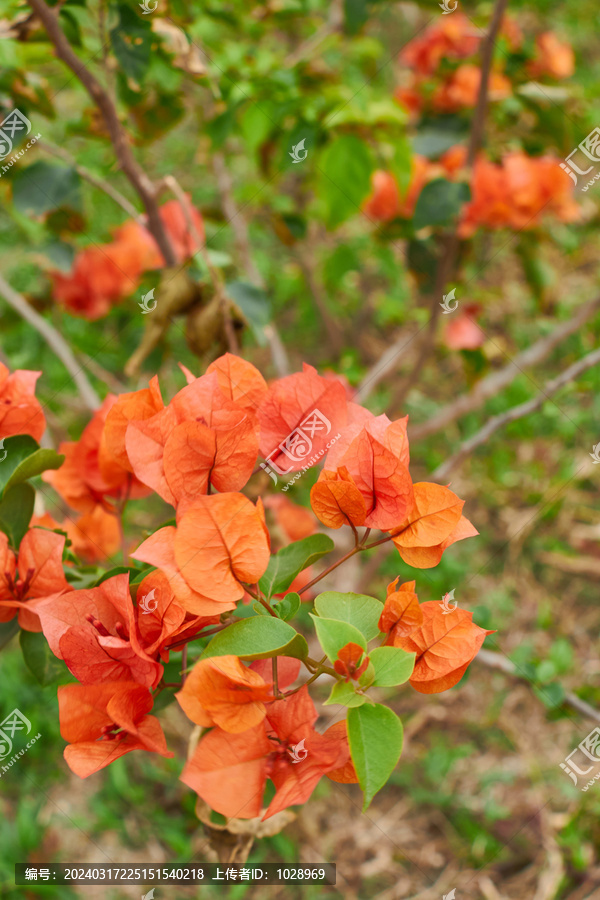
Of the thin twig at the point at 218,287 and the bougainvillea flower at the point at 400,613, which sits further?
the thin twig at the point at 218,287

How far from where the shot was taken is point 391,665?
0.96 ft

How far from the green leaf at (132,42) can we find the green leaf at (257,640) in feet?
1.75

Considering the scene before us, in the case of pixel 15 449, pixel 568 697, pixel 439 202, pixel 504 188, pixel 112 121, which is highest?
pixel 112 121

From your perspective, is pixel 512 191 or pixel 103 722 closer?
pixel 103 722

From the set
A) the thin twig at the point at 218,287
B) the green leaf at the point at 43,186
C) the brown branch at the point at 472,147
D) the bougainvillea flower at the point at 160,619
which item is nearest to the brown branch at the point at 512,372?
the brown branch at the point at 472,147

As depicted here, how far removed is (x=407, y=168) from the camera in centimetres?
77

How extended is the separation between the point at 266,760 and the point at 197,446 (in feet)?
0.54

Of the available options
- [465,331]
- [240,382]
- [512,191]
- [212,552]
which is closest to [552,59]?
[512,191]

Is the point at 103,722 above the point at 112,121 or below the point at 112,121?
below

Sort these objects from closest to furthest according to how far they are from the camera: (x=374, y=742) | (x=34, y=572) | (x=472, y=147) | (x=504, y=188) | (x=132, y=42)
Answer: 1. (x=374, y=742)
2. (x=34, y=572)
3. (x=132, y=42)
4. (x=472, y=147)
5. (x=504, y=188)

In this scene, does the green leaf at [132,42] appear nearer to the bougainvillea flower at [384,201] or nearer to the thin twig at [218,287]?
the thin twig at [218,287]

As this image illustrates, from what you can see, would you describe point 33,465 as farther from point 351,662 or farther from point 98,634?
point 351,662

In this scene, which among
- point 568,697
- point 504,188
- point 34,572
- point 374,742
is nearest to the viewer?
point 374,742

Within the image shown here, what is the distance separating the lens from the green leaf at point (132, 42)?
0.57 meters
